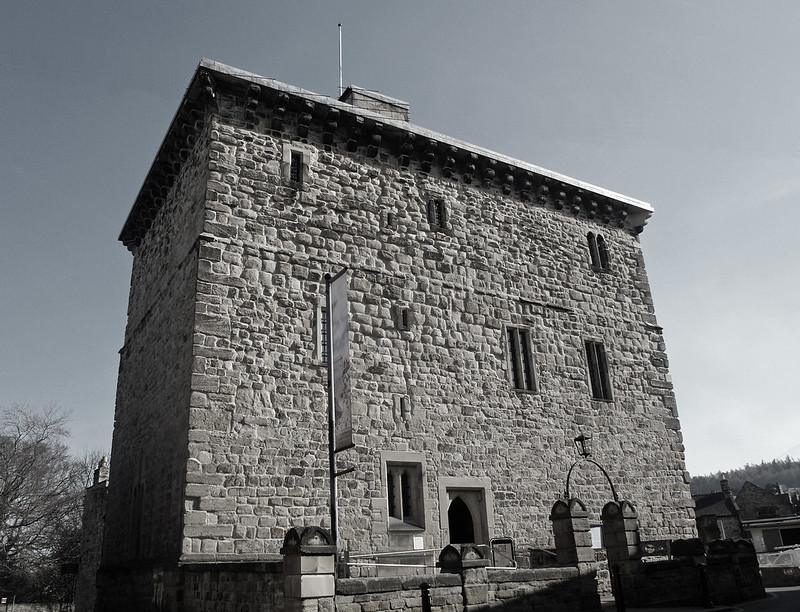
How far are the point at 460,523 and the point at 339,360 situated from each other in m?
5.60

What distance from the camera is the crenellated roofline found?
14.5 meters

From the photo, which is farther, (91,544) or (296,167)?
(91,544)

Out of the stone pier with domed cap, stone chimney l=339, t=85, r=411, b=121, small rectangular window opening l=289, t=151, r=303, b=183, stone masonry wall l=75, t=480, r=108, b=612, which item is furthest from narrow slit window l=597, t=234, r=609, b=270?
stone masonry wall l=75, t=480, r=108, b=612

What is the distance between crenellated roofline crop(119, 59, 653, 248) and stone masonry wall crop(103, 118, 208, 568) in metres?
0.58

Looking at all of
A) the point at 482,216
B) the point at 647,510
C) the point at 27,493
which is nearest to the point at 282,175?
the point at 482,216

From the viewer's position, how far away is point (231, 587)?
384 inches

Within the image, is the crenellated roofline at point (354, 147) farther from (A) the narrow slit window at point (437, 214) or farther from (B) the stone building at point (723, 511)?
(B) the stone building at point (723, 511)

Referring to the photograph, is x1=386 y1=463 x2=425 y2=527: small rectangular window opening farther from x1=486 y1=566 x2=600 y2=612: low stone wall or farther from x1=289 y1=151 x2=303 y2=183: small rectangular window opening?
x1=289 y1=151 x2=303 y2=183: small rectangular window opening

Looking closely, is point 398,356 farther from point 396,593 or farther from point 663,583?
point 663,583

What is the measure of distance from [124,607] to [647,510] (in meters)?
12.7

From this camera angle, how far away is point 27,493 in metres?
27.7

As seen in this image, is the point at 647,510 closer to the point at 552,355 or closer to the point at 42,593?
the point at 552,355

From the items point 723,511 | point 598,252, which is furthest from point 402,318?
point 723,511

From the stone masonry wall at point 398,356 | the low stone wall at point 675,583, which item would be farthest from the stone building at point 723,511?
the low stone wall at point 675,583
